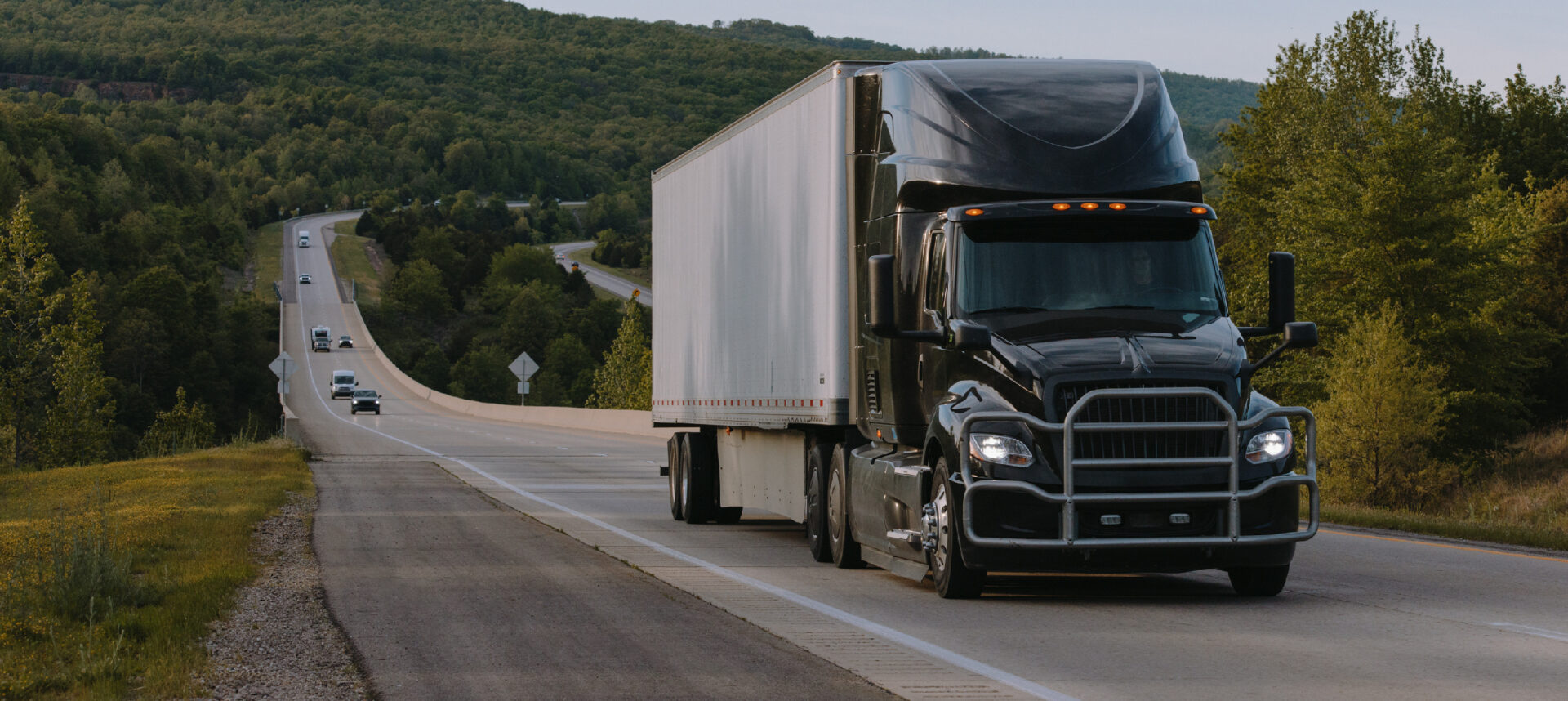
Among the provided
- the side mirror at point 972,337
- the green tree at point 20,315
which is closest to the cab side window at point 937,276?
the side mirror at point 972,337

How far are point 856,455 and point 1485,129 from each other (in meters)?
72.4

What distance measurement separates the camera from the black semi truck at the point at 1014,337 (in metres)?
11.0

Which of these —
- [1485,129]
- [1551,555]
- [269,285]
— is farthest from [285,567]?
[269,285]

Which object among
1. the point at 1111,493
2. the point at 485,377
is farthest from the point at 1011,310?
the point at 485,377

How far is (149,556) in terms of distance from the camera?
48.6 feet

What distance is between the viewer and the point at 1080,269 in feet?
39.3

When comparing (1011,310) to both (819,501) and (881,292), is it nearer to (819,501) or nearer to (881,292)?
(881,292)

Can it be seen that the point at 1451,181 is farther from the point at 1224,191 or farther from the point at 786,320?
the point at 786,320

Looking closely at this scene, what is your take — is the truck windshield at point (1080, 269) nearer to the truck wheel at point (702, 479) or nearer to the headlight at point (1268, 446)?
the headlight at point (1268, 446)

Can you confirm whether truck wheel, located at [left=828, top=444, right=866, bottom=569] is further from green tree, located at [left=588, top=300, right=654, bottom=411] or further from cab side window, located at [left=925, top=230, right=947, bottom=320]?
green tree, located at [left=588, top=300, right=654, bottom=411]

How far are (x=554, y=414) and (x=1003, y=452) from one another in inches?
2345

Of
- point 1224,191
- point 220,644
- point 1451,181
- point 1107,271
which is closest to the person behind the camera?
point 220,644

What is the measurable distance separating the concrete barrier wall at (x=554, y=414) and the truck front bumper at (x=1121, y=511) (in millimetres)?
20381

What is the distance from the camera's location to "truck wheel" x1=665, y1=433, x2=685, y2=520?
2050 centimetres
